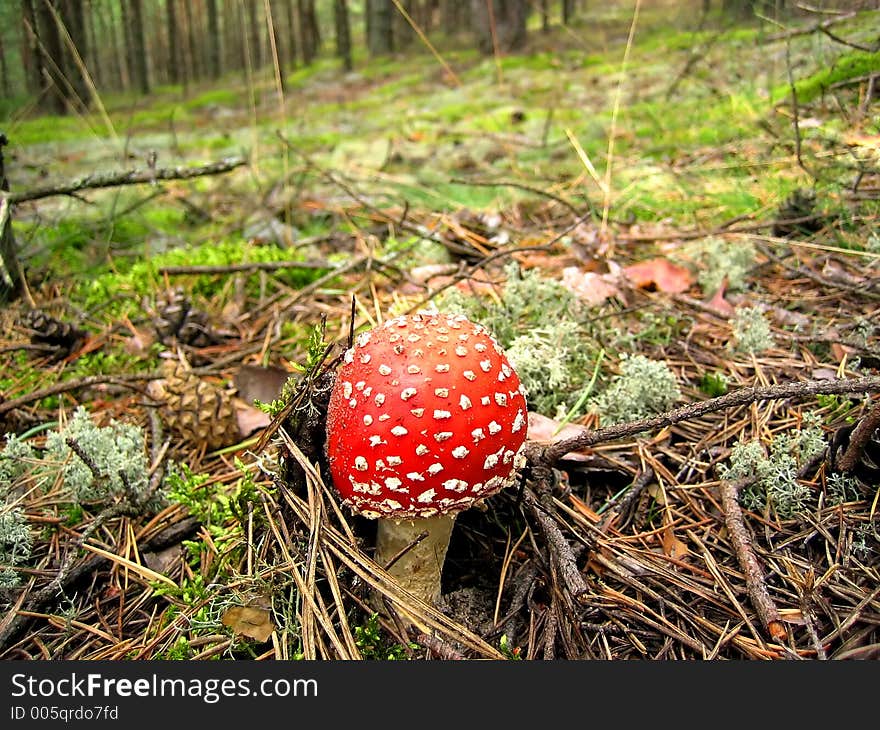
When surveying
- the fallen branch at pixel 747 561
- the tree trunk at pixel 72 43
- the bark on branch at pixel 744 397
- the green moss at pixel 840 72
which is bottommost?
the fallen branch at pixel 747 561

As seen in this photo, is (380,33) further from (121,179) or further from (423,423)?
(423,423)

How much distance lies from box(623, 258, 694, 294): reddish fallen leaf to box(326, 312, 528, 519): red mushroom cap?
1704 millimetres

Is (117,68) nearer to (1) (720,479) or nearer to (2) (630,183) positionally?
(2) (630,183)

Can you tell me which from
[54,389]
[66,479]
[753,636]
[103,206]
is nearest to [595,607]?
[753,636]

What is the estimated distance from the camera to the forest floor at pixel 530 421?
72.7 inches

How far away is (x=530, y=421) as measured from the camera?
2.42 metres

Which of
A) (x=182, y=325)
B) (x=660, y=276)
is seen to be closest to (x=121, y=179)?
(x=182, y=325)

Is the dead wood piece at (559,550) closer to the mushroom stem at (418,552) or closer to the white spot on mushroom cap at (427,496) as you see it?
the mushroom stem at (418,552)

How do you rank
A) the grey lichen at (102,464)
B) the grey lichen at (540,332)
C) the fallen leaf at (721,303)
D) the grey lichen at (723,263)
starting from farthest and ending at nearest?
the grey lichen at (723,263) → the fallen leaf at (721,303) → the grey lichen at (540,332) → the grey lichen at (102,464)

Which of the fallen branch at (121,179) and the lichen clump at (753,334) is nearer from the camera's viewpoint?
the lichen clump at (753,334)

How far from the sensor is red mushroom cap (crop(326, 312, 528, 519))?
1.73 metres

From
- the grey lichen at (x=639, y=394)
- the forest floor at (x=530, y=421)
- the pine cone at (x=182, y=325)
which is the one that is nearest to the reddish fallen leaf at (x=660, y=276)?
the forest floor at (x=530, y=421)

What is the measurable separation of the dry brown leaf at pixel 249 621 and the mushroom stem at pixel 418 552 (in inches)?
15.7

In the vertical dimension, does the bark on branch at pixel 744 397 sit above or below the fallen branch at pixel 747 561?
above
